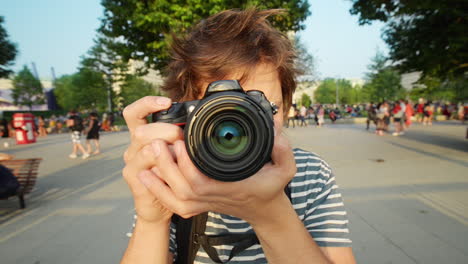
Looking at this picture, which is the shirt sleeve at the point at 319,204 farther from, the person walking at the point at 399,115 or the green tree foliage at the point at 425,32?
the person walking at the point at 399,115

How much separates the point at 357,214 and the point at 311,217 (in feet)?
10.6

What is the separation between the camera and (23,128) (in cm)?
1451

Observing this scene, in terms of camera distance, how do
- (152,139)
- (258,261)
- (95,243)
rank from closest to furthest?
(152,139), (258,261), (95,243)

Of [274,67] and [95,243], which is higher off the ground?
[274,67]

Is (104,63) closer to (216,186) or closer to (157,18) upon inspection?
(157,18)

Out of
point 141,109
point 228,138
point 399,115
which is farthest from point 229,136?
point 399,115

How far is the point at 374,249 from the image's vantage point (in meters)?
3.14

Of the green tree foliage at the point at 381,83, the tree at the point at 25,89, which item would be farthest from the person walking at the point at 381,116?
the tree at the point at 25,89

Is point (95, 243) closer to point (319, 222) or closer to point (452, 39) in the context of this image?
point (319, 222)

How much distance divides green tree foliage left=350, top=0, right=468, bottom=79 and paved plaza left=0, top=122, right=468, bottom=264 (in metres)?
2.84

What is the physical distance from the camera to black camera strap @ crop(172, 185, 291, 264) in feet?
4.01

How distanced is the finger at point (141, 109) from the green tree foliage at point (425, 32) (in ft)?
25.1

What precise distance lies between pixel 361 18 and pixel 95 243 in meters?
10.0

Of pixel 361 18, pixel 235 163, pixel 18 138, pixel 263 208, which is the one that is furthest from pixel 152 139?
pixel 18 138
